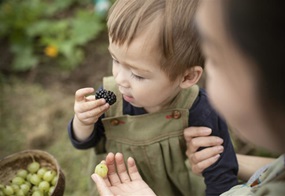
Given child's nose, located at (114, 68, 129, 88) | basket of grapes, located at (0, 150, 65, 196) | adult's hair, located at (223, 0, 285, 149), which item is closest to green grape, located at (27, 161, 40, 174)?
basket of grapes, located at (0, 150, 65, 196)

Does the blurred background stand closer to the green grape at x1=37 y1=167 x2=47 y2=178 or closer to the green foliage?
the green foliage

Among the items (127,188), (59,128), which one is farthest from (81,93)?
(59,128)

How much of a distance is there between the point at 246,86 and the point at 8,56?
93.1 inches

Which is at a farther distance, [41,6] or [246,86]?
[41,6]

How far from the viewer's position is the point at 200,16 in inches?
31.7

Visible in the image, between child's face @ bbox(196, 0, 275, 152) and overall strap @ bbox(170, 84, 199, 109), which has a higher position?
child's face @ bbox(196, 0, 275, 152)

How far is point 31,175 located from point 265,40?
1009 mm

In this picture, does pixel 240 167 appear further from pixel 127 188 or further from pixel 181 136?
pixel 127 188

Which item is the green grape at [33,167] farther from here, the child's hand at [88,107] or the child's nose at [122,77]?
the child's nose at [122,77]

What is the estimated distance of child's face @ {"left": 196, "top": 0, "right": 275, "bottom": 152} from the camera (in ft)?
2.46

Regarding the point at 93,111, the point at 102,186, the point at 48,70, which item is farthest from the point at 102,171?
the point at 48,70

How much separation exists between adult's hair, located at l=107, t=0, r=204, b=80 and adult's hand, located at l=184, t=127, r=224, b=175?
0.87 ft

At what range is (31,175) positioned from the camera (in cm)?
142

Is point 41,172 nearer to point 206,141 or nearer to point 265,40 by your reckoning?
point 206,141
